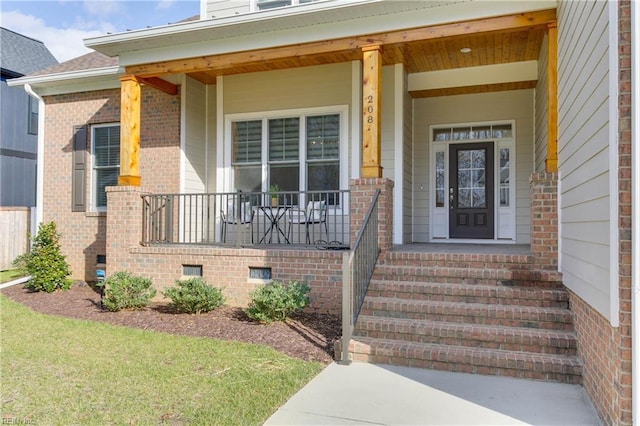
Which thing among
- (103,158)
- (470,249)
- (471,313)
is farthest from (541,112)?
(103,158)

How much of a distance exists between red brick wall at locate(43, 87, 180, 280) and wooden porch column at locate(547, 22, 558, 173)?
243 inches

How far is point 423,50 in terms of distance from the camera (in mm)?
7113

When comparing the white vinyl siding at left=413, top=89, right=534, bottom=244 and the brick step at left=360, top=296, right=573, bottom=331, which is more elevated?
the white vinyl siding at left=413, top=89, right=534, bottom=244

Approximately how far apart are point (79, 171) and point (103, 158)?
0.62 meters

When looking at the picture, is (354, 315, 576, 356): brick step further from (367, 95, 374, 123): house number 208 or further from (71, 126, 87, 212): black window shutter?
(71, 126, 87, 212): black window shutter

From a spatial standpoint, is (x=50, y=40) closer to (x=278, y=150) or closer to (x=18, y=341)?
(x=278, y=150)

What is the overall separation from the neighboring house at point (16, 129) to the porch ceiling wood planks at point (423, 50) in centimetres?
897

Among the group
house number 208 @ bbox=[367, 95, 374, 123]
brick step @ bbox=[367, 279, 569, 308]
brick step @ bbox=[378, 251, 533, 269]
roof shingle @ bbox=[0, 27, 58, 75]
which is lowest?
brick step @ bbox=[367, 279, 569, 308]

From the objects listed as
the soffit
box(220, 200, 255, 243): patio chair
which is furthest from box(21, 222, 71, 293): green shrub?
the soffit

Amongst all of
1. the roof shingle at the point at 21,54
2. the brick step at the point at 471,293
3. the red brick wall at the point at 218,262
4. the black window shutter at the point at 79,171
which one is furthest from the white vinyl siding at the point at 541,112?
the roof shingle at the point at 21,54

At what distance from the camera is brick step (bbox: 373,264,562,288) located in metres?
5.01

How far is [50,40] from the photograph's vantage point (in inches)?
714

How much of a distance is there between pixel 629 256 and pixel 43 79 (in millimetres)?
10442

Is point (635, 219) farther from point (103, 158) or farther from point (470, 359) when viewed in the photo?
point (103, 158)
